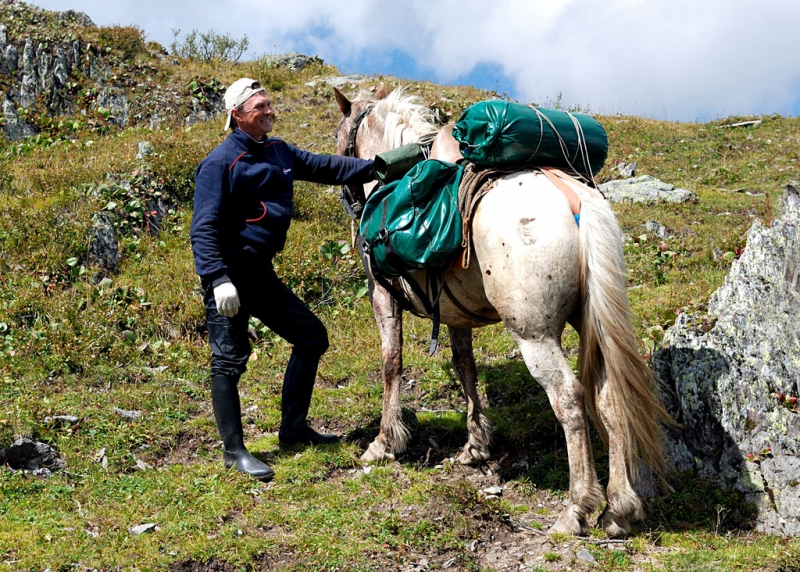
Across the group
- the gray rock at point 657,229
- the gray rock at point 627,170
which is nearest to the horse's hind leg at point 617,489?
the gray rock at point 657,229

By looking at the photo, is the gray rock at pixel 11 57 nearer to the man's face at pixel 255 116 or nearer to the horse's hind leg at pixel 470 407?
the man's face at pixel 255 116

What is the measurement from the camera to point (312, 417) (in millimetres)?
6734

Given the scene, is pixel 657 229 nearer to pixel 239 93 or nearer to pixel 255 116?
pixel 255 116

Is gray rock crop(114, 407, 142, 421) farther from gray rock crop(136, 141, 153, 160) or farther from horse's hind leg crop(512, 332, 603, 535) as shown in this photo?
gray rock crop(136, 141, 153, 160)

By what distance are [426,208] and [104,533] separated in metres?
3.08

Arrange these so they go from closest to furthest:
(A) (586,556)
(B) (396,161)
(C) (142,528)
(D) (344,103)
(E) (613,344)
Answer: (A) (586,556)
(E) (613,344)
(C) (142,528)
(B) (396,161)
(D) (344,103)

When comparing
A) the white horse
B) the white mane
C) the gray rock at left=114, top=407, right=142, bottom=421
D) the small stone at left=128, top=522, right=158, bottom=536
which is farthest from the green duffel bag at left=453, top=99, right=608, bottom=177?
the gray rock at left=114, top=407, right=142, bottom=421

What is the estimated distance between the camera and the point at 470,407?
596 centimetres

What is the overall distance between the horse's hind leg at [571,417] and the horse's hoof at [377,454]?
1736 millimetres

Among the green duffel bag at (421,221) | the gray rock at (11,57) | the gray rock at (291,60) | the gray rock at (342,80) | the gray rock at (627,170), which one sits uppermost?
the gray rock at (291,60)

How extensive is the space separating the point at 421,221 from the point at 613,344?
1550 mm

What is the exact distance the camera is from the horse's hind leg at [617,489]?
4.36 metres

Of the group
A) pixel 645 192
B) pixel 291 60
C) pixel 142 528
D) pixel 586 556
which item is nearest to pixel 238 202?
pixel 142 528

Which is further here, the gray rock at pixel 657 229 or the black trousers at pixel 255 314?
the gray rock at pixel 657 229
